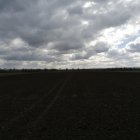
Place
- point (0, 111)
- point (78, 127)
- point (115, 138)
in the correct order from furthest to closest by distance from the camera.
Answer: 1. point (0, 111)
2. point (78, 127)
3. point (115, 138)

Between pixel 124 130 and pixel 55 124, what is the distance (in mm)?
2892

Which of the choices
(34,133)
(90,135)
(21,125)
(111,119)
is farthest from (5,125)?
(111,119)

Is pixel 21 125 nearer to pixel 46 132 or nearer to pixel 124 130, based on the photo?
pixel 46 132

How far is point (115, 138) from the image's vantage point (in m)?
7.80

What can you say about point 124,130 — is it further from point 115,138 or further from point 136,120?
point 136,120

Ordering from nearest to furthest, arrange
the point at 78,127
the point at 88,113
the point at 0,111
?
the point at 78,127, the point at 88,113, the point at 0,111

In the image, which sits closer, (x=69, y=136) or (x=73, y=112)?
(x=69, y=136)

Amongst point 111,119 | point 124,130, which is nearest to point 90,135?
point 124,130

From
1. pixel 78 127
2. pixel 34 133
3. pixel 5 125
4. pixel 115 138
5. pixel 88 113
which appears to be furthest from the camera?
pixel 88 113

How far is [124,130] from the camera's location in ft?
28.6

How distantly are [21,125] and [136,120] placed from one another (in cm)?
486

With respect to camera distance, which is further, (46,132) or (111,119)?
(111,119)

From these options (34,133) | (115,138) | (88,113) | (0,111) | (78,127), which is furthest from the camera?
(0,111)

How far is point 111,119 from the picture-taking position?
1059 centimetres
